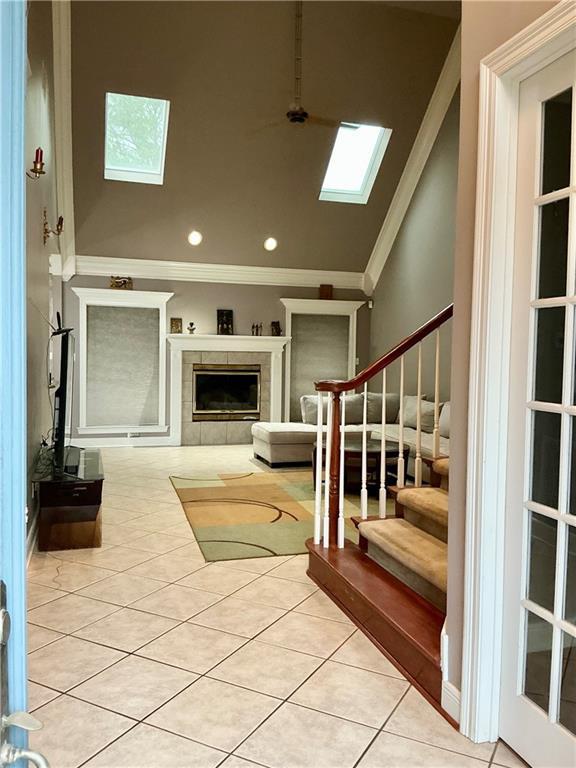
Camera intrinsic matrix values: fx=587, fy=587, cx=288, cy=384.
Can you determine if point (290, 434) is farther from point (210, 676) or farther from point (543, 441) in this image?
point (543, 441)

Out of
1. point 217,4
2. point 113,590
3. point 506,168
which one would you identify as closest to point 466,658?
point 506,168

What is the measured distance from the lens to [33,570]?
3.49 meters

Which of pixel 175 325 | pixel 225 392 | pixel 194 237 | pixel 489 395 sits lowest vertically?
pixel 225 392

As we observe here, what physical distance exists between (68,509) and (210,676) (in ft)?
6.32

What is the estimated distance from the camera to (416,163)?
7.81m

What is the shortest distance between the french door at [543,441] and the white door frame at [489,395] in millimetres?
28

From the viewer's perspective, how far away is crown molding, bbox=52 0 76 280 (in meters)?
5.66

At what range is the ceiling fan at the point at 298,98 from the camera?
5.96 meters

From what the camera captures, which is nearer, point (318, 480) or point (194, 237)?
point (318, 480)

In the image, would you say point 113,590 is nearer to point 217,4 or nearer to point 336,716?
point 336,716

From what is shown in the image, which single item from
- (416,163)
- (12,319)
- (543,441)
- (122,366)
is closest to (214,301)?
(122,366)

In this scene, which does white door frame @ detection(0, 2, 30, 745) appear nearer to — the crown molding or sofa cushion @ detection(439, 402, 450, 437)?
sofa cushion @ detection(439, 402, 450, 437)

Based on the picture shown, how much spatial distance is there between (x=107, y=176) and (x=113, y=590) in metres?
5.71

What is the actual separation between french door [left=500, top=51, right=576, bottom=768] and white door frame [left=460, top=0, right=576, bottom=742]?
0.03m
